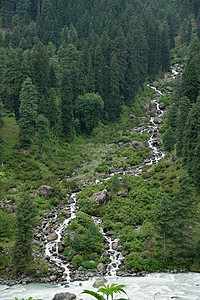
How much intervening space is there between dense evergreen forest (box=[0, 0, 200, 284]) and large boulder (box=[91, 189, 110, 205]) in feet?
3.35

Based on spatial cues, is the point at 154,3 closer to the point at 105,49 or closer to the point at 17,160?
the point at 105,49

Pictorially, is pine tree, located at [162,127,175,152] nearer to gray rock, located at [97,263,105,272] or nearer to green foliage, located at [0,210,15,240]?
gray rock, located at [97,263,105,272]

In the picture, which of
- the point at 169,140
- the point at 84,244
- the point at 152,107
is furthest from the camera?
the point at 152,107

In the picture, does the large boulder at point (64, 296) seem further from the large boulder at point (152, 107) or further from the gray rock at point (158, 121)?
the large boulder at point (152, 107)

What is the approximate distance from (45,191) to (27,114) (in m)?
22.3

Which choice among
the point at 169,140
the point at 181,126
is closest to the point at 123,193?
the point at 181,126

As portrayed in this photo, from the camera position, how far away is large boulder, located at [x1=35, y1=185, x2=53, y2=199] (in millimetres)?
48000

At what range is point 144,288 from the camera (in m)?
26.2

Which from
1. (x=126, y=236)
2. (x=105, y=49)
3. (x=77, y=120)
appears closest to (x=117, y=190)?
(x=126, y=236)

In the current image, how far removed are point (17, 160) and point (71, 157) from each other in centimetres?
1477

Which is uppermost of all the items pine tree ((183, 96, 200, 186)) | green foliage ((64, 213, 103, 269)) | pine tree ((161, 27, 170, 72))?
pine tree ((161, 27, 170, 72))

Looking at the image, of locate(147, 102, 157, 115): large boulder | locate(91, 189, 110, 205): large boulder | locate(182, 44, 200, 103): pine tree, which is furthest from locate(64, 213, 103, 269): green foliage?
locate(147, 102, 157, 115): large boulder

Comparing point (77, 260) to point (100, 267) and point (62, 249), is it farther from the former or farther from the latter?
point (62, 249)

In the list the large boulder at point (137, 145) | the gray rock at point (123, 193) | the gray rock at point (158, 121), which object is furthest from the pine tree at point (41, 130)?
the gray rock at point (158, 121)
